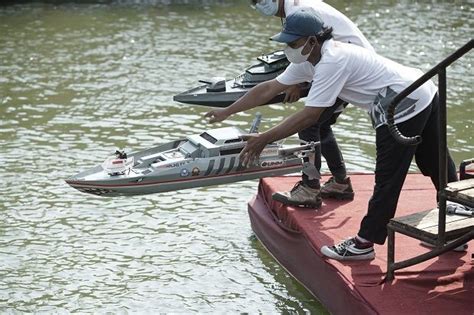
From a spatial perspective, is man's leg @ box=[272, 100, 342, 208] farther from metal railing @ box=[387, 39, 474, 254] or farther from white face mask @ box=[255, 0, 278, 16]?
metal railing @ box=[387, 39, 474, 254]

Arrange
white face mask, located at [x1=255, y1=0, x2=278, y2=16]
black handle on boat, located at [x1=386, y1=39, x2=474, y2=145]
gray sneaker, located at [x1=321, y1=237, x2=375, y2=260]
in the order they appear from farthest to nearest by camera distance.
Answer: white face mask, located at [x1=255, y1=0, x2=278, y2=16], gray sneaker, located at [x1=321, y1=237, x2=375, y2=260], black handle on boat, located at [x1=386, y1=39, x2=474, y2=145]

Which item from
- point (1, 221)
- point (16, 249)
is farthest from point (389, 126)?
point (1, 221)

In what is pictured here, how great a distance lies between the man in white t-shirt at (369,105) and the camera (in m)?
5.30

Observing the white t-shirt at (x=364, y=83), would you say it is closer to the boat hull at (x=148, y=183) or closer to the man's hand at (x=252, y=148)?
the man's hand at (x=252, y=148)

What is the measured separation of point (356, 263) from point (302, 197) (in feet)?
3.24

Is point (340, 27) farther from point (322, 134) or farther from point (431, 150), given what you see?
point (431, 150)

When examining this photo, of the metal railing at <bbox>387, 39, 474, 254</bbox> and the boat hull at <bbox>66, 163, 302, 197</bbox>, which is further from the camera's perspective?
the boat hull at <bbox>66, 163, 302, 197</bbox>

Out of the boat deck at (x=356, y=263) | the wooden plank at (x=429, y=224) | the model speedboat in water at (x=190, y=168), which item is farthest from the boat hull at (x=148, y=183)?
the wooden plank at (x=429, y=224)

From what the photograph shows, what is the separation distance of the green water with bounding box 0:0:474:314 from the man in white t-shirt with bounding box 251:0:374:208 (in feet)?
1.81

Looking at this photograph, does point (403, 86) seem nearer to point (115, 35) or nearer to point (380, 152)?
point (380, 152)

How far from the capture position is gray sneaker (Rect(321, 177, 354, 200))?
6.65 meters

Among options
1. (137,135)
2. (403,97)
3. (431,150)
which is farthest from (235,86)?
(137,135)

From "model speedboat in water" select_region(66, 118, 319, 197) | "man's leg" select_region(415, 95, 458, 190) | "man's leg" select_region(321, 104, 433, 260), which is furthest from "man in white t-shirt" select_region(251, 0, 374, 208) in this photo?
"man's leg" select_region(321, 104, 433, 260)

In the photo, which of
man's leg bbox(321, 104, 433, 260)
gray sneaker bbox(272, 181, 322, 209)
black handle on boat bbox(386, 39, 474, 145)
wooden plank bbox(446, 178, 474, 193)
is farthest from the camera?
gray sneaker bbox(272, 181, 322, 209)
